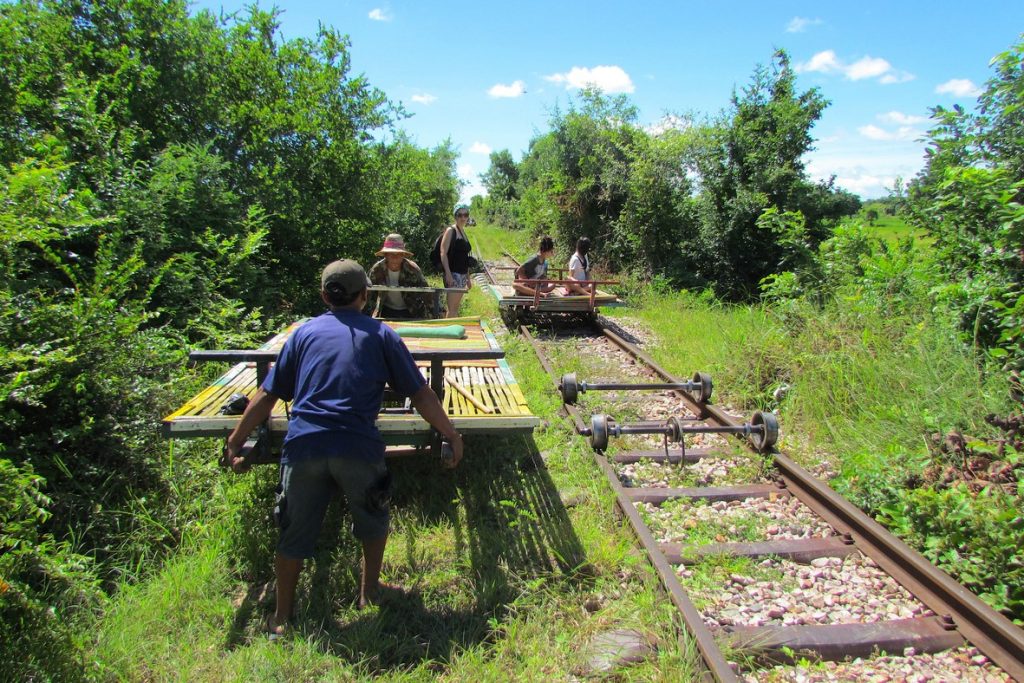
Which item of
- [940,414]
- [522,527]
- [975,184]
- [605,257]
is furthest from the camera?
[605,257]

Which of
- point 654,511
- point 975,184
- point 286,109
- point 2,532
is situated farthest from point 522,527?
point 286,109

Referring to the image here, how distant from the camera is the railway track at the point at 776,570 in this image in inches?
110

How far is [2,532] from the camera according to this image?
300 cm

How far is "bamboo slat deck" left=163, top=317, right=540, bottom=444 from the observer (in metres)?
3.50

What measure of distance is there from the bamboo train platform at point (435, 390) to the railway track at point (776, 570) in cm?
91

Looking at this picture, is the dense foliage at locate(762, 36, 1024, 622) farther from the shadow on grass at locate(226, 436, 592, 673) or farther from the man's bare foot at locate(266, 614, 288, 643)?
the man's bare foot at locate(266, 614, 288, 643)

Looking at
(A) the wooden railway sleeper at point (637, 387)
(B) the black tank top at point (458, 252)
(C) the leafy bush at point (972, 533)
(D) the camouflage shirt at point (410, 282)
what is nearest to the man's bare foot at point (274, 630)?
(A) the wooden railway sleeper at point (637, 387)

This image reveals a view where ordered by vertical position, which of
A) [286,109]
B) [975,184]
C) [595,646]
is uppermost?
[286,109]

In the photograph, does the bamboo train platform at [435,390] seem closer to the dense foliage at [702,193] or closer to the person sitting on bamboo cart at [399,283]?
the person sitting on bamboo cart at [399,283]

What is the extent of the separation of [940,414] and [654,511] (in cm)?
246

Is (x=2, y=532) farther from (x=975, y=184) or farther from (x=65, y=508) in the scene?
(x=975, y=184)

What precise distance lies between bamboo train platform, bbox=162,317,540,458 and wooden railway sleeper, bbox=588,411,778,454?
0.63 metres

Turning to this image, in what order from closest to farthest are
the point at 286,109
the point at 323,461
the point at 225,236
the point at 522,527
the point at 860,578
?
the point at 323,461, the point at 860,578, the point at 522,527, the point at 225,236, the point at 286,109

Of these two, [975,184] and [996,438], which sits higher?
[975,184]
